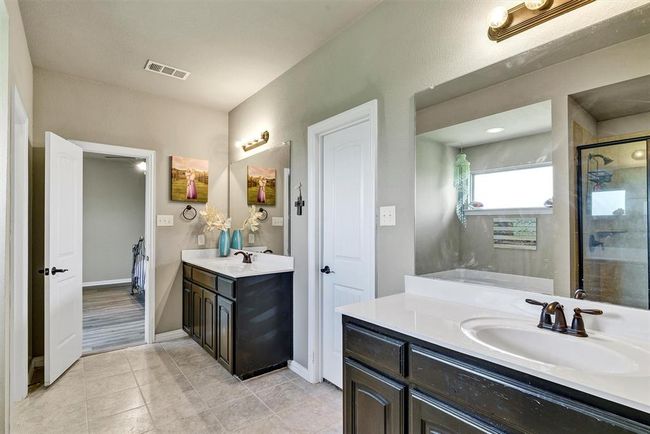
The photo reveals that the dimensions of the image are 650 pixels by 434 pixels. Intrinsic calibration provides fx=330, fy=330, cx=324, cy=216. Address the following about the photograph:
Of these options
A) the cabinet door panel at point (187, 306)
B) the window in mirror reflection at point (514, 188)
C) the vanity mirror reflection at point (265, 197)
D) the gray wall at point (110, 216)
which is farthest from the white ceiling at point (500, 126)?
the gray wall at point (110, 216)

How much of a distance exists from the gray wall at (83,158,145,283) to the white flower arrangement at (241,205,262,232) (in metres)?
4.35

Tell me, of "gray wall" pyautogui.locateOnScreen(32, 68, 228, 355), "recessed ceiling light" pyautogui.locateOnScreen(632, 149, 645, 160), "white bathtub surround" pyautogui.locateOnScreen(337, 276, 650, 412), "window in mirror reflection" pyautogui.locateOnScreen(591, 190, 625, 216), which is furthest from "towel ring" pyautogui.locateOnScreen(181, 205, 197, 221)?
"recessed ceiling light" pyautogui.locateOnScreen(632, 149, 645, 160)

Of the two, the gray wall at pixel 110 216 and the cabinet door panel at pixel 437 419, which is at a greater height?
the gray wall at pixel 110 216

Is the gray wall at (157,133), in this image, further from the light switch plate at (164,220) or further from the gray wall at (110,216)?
the gray wall at (110,216)

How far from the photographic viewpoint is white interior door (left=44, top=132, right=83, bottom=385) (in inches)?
105

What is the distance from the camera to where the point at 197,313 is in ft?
10.9

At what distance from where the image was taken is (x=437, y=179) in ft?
5.98

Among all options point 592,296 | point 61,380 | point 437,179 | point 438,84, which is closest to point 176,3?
point 438,84

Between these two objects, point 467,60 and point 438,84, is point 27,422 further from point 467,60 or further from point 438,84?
point 467,60

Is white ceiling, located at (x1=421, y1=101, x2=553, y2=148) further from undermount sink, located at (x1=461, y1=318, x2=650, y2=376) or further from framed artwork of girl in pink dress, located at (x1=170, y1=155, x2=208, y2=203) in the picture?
framed artwork of girl in pink dress, located at (x1=170, y1=155, x2=208, y2=203)

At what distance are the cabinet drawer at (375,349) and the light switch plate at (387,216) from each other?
0.75m

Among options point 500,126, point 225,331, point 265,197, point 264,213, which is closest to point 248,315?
point 225,331

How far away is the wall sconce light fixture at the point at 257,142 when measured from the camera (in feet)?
10.7

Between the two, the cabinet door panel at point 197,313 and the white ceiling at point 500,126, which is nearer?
the white ceiling at point 500,126
